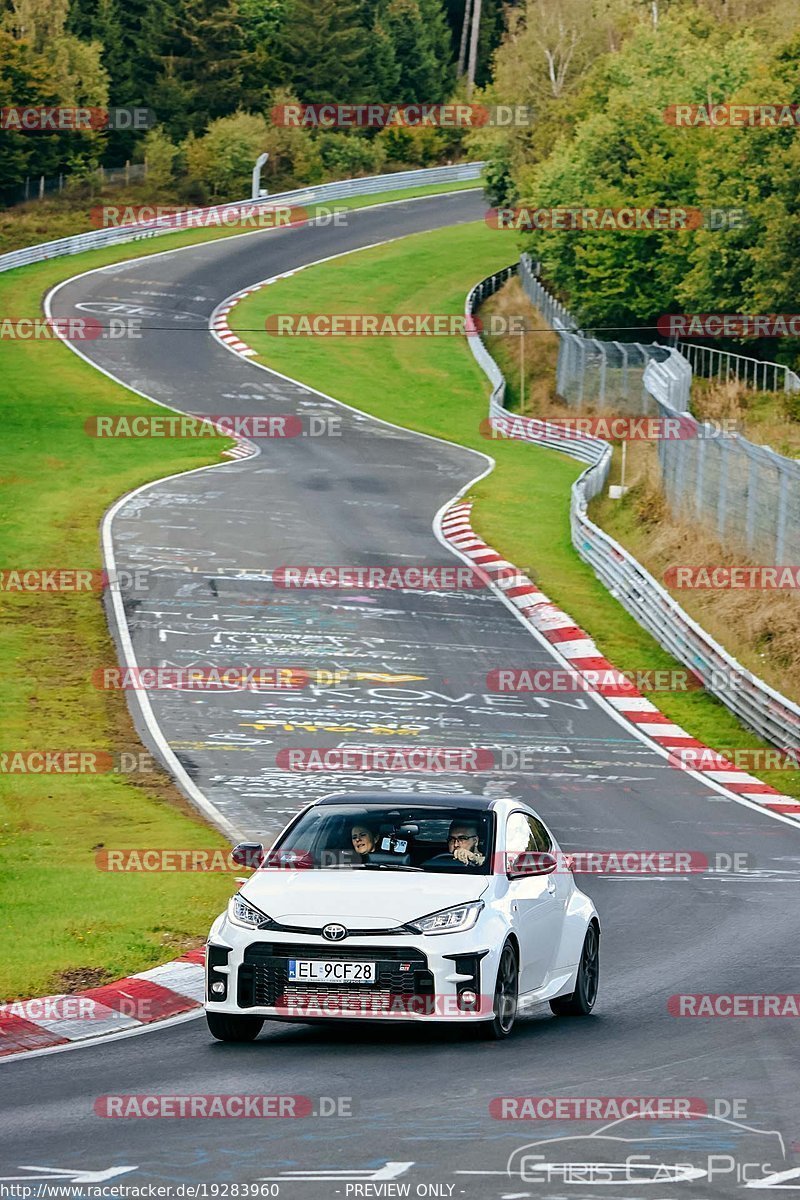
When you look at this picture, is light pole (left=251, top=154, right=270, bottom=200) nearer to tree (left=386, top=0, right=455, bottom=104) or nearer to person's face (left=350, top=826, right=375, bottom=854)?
tree (left=386, top=0, right=455, bottom=104)

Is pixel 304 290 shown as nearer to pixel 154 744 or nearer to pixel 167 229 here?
pixel 167 229

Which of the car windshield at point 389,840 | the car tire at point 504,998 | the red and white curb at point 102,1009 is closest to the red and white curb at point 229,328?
the red and white curb at point 102,1009

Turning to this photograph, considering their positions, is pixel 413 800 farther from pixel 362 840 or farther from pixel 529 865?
pixel 529 865

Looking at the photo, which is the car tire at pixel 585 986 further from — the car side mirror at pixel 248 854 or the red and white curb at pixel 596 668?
the red and white curb at pixel 596 668

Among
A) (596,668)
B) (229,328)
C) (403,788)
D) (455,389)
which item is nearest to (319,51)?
(229,328)

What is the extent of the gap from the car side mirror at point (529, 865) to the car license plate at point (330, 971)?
138 cm

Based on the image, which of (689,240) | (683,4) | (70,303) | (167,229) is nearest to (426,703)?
(689,240)

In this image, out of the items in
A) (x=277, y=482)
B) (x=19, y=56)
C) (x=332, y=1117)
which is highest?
(x=19, y=56)

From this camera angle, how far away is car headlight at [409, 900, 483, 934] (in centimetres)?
1142

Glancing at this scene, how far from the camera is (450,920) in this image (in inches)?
453

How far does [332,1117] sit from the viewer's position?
31.0 ft

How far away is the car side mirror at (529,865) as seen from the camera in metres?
12.4

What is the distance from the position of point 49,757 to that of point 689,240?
41439 mm

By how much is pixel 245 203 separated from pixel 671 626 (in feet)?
209
